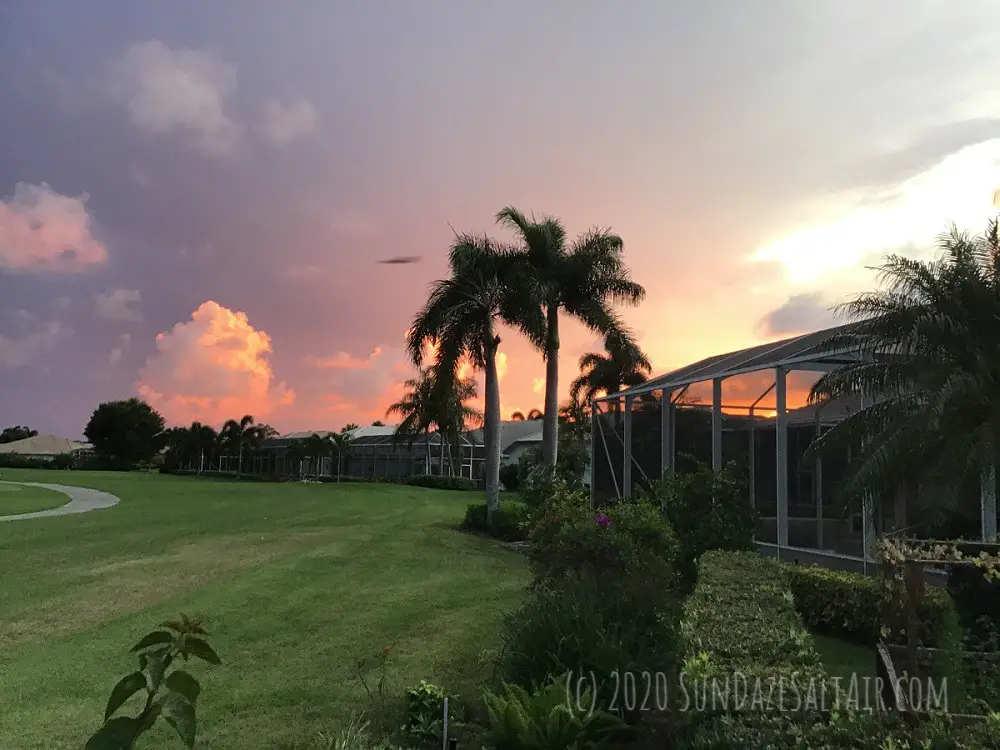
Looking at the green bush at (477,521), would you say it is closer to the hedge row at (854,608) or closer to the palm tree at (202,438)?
the hedge row at (854,608)

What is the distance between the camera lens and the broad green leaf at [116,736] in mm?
2291

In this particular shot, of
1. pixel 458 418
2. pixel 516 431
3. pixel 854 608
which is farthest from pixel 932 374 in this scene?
pixel 516 431

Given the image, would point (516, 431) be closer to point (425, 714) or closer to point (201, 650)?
point (425, 714)

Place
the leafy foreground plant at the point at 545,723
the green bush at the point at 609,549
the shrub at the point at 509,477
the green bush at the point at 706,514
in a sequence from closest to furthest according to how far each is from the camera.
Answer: the leafy foreground plant at the point at 545,723
the green bush at the point at 609,549
the green bush at the point at 706,514
the shrub at the point at 509,477

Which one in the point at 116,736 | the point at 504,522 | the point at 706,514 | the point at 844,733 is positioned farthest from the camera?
the point at 504,522

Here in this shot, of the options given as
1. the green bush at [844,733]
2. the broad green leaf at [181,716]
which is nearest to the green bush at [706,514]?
the green bush at [844,733]

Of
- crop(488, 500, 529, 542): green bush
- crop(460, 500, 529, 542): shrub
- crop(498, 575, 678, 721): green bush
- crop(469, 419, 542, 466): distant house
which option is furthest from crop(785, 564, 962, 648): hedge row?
crop(469, 419, 542, 466): distant house

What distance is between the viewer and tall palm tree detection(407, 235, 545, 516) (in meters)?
18.3

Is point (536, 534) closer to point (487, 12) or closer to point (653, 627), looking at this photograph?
point (653, 627)

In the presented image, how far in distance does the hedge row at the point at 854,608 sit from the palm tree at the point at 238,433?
61892 millimetres

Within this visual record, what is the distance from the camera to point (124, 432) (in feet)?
260

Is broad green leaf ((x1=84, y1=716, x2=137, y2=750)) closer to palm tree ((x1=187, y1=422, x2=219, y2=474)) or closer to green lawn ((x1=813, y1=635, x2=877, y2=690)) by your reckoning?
green lawn ((x1=813, y1=635, x2=877, y2=690))

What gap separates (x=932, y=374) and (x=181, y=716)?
8092mm

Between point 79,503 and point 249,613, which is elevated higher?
point 249,613
